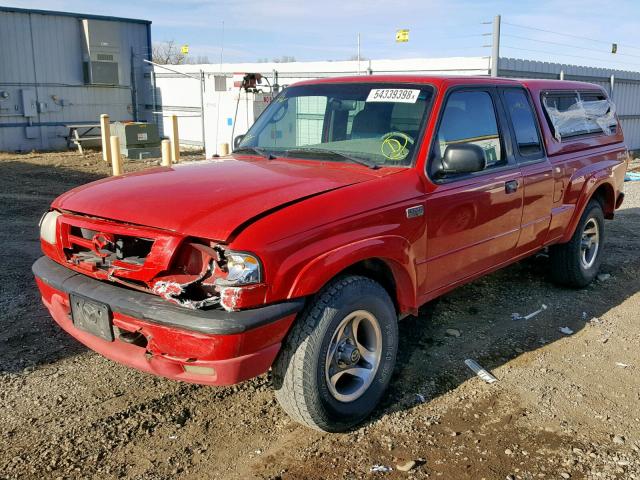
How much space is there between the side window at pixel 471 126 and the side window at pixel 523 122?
0.28 m

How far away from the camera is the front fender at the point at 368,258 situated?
304cm

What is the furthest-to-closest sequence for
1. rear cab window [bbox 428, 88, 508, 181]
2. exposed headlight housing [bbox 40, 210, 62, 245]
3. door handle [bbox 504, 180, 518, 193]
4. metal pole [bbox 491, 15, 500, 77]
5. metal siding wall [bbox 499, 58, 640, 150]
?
metal siding wall [bbox 499, 58, 640, 150], metal pole [bbox 491, 15, 500, 77], door handle [bbox 504, 180, 518, 193], rear cab window [bbox 428, 88, 508, 181], exposed headlight housing [bbox 40, 210, 62, 245]

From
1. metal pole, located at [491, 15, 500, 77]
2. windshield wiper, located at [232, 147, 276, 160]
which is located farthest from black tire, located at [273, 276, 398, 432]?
metal pole, located at [491, 15, 500, 77]

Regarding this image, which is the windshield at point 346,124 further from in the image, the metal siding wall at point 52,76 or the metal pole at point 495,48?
the metal siding wall at point 52,76

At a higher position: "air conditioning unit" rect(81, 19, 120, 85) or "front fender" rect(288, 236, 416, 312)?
"air conditioning unit" rect(81, 19, 120, 85)

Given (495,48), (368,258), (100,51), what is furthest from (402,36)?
(368,258)

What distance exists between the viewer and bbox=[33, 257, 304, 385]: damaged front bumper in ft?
9.29

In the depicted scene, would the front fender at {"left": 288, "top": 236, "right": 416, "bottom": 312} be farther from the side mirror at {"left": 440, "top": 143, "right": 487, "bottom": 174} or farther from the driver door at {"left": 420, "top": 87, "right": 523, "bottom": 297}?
the side mirror at {"left": 440, "top": 143, "right": 487, "bottom": 174}

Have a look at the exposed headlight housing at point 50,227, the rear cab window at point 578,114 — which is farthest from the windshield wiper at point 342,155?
the rear cab window at point 578,114

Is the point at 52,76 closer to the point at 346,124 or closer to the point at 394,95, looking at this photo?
the point at 346,124

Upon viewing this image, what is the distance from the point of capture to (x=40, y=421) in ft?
11.4

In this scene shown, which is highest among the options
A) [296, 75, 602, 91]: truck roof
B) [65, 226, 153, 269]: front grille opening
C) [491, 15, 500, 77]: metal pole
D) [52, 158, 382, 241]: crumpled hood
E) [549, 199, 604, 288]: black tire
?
[491, 15, 500, 77]: metal pole

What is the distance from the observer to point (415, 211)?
12.2 ft

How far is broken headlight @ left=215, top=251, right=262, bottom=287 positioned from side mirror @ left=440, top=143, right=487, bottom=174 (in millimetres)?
1582
